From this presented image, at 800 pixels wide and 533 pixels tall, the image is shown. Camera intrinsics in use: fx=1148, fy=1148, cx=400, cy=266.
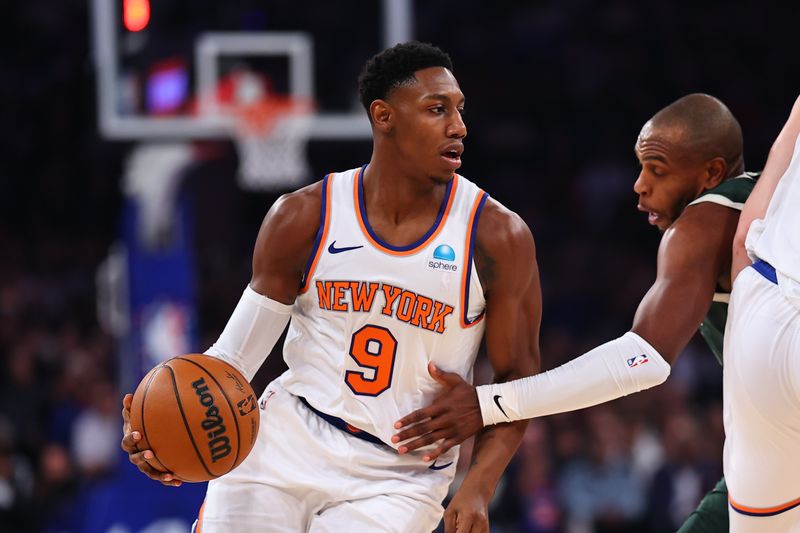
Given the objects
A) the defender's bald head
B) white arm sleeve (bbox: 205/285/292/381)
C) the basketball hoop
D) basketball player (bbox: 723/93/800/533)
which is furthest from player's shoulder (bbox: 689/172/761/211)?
the basketball hoop

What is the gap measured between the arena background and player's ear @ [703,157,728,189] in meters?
4.92

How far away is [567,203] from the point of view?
12984 millimetres

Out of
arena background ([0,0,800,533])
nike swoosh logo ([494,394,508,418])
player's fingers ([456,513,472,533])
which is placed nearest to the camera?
player's fingers ([456,513,472,533])

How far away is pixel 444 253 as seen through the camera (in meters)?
3.78

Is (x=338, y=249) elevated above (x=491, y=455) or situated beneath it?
elevated above

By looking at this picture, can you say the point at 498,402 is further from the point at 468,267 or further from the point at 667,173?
the point at 667,173

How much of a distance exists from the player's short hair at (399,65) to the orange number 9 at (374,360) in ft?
2.67

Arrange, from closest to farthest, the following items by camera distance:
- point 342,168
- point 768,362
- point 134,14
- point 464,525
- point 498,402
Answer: point 768,362
point 464,525
point 498,402
point 134,14
point 342,168

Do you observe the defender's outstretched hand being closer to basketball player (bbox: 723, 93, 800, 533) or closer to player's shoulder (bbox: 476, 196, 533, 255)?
player's shoulder (bbox: 476, 196, 533, 255)

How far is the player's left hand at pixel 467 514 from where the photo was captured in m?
3.63

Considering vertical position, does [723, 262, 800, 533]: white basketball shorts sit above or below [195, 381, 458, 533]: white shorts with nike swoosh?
above

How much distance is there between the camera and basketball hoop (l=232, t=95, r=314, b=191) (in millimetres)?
8516

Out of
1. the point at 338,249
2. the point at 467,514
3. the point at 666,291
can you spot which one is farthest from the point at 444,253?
the point at 467,514

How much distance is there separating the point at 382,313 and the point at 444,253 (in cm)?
28
